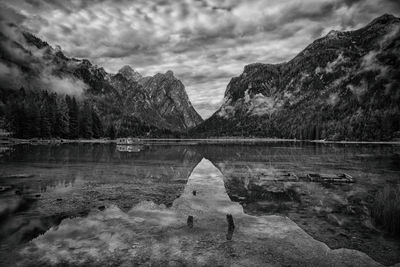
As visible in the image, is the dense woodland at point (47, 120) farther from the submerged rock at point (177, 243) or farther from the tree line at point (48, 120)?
the submerged rock at point (177, 243)

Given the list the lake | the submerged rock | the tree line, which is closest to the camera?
the submerged rock

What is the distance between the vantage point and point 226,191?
31.3 m

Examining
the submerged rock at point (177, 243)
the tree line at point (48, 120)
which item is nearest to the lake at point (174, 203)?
the submerged rock at point (177, 243)

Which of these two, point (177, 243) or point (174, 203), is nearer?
point (177, 243)

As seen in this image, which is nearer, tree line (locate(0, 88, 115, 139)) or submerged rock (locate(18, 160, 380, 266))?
submerged rock (locate(18, 160, 380, 266))

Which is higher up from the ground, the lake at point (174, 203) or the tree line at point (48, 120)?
the tree line at point (48, 120)

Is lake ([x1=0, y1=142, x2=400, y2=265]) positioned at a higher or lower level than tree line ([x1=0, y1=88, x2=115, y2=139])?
lower

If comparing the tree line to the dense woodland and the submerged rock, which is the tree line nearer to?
the dense woodland

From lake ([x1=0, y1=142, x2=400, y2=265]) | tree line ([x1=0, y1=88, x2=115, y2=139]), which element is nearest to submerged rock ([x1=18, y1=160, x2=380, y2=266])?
lake ([x1=0, y1=142, x2=400, y2=265])

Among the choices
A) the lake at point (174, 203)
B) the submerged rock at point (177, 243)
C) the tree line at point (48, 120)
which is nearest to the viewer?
the submerged rock at point (177, 243)

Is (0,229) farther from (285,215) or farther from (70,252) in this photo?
(285,215)

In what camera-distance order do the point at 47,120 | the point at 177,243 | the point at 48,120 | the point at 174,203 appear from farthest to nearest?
the point at 48,120 → the point at 47,120 → the point at 174,203 → the point at 177,243

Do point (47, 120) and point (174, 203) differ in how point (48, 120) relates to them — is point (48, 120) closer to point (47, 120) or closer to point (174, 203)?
point (47, 120)

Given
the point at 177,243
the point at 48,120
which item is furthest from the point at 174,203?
the point at 48,120
